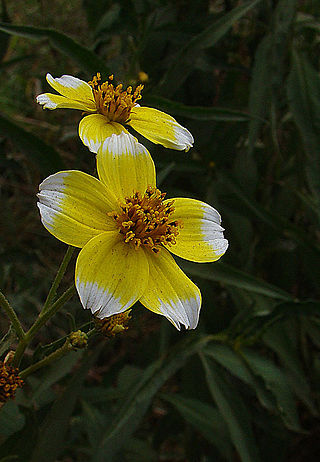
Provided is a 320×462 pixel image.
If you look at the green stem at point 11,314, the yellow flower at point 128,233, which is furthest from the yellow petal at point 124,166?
the green stem at point 11,314

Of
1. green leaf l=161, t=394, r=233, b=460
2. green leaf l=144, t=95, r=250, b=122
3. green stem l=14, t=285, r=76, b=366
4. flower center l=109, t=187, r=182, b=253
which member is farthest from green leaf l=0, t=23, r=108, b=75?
green leaf l=161, t=394, r=233, b=460

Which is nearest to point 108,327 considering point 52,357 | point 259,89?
point 52,357

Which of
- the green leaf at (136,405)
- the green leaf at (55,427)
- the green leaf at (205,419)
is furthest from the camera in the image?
the green leaf at (205,419)

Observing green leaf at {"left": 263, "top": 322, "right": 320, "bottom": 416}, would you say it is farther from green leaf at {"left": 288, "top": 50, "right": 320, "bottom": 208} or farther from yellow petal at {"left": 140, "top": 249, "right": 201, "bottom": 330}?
yellow petal at {"left": 140, "top": 249, "right": 201, "bottom": 330}

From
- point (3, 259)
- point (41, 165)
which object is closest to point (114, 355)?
point (3, 259)

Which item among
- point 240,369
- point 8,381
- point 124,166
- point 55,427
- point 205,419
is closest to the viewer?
point 8,381

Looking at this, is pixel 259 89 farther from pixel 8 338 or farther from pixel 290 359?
pixel 8 338

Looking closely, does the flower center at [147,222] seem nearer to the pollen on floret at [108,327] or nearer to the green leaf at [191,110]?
the pollen on floret at [108,327]
